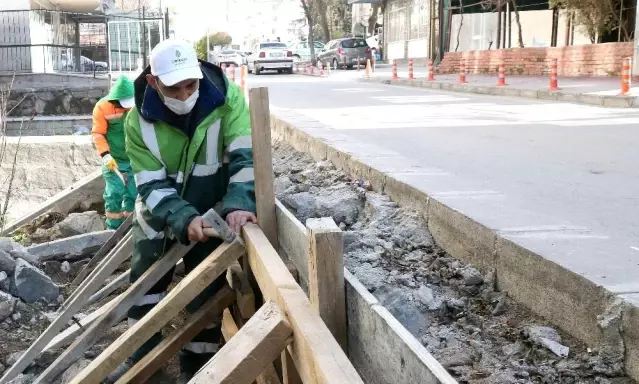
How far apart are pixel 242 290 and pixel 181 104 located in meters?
1.19

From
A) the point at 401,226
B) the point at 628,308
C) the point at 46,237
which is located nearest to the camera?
the point at 628,308

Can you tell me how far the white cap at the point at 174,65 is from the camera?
377cm

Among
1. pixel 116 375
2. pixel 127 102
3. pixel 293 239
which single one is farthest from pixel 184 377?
pixel 127 102

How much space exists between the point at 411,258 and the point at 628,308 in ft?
5.41

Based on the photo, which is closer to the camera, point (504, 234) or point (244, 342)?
point (244, 342)

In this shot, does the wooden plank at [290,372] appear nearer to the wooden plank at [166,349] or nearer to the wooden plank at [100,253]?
the wooden plank at [166,349]

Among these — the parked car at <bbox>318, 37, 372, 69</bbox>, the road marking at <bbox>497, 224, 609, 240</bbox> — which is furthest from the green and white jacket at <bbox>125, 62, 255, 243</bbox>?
the parked car at <bbox>318, 37, 372, 69</bbox>

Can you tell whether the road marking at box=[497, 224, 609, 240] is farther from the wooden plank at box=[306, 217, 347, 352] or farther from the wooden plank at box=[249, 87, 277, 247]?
the wooden plank at box=[249, 87, 277, 247]

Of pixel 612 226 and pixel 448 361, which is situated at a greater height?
pixel 612 226

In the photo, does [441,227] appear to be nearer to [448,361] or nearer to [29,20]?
[448,361]

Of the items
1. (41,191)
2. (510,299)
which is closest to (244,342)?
(510,299)

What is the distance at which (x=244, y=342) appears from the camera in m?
2.85

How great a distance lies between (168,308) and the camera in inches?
150

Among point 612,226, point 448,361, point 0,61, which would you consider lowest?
point 448,361
